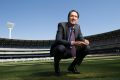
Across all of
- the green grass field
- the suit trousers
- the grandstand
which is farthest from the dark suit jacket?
the grandstand

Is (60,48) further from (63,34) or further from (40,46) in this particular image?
(40,46)

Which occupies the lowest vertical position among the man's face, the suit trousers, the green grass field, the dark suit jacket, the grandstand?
the green grass field

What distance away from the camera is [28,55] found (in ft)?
458

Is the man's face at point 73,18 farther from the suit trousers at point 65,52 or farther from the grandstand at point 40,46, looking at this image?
the grandstand at point 40,46

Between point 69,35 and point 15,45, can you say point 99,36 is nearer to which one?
point 15,45

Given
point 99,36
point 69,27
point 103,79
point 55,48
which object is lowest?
point 103,79

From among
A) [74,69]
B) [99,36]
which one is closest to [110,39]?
[99,36]

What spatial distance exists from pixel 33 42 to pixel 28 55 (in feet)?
26.0

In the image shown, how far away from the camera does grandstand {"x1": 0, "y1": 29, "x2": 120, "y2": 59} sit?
111 metres

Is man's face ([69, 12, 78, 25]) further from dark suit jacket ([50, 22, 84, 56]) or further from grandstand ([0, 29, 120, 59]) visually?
grandstand ([0, 29, 120, 59])

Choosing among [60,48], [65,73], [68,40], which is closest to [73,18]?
[68,40]

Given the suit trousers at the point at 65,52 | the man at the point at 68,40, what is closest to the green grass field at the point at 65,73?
the suit trousers at the point at 65,52

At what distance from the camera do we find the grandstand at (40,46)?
11062cm

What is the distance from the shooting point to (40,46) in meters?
148
